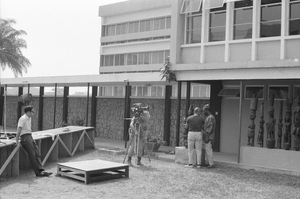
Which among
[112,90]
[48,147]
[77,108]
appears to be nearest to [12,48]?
[112,90]

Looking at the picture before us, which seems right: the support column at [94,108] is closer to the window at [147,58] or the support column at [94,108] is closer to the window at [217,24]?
the window at [217,24]

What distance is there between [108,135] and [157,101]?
332 cm

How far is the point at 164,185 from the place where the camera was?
899 cm

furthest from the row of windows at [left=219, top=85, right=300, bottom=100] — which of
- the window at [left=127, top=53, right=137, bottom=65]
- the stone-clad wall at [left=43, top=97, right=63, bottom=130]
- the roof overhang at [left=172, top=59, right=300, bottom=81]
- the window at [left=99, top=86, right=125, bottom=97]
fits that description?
the window at [left=127, top=53, right=137, bottom=65]

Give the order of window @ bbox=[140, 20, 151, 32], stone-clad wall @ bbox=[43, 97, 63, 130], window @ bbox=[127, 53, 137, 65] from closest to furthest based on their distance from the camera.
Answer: stone-clad wall @ bbox=[43, 97, 63, 130] → window @ bbox=[140, 20, 151, 32] → window @ bbox=[127, 53, 137, 65]

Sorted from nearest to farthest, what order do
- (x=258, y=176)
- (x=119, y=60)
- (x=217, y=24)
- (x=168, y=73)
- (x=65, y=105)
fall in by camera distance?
1. (x=258, y=176)
2. (x=217, y=24)
3. (x=168, y=73)
4. (x=65, y=105)
5. (x=119, y=60)

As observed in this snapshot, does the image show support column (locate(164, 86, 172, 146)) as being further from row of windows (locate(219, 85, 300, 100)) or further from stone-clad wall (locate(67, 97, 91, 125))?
stone-clad wall (locate(67, 97, 91, 125))

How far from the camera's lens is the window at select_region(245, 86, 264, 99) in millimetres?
13234

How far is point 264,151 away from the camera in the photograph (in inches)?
446

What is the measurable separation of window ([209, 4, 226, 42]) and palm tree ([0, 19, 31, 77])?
62.4ft

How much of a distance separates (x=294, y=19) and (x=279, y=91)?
2.71m

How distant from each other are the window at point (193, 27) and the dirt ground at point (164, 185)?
13.8 feet

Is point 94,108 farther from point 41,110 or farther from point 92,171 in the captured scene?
point 92,171

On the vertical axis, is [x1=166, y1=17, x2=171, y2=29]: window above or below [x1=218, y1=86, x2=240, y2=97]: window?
above
